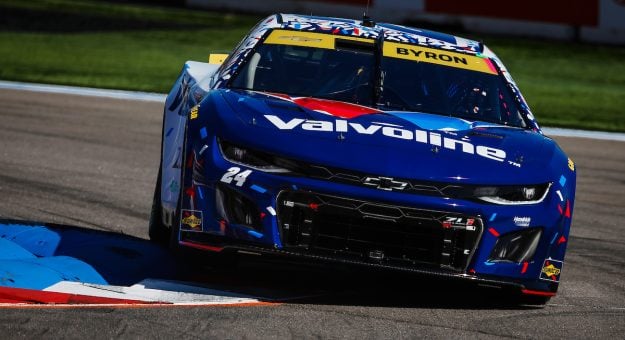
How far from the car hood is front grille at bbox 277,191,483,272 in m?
0.16

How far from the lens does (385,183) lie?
532cm

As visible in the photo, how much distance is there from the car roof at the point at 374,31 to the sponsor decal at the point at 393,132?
132cm

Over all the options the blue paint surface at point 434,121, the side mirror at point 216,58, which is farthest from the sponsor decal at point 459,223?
the side mirror at point 216,58

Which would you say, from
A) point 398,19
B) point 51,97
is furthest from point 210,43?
point 51,97

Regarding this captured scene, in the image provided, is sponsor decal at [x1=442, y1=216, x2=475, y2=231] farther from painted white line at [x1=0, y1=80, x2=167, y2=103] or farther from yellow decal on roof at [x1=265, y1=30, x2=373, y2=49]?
painted white line at [x1=0, y1=80, x2=167, y2=103]

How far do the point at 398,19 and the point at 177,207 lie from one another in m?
15.8

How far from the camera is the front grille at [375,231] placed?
5.30m

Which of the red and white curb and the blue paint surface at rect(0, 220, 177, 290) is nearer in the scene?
the red and white curb

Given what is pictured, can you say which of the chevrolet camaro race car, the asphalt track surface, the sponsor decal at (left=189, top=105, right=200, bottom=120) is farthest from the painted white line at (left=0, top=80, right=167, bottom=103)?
the sponsor decal at (left=189, top=105, right=200, bottom=120)

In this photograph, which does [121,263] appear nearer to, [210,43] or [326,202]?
[326,202]

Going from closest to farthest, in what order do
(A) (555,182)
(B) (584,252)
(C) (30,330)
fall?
1. (C) (30,330)
2. (A) (555,182)
3. (B) (584,252)

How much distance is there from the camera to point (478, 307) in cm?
579

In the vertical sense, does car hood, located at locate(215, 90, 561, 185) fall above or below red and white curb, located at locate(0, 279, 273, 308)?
above

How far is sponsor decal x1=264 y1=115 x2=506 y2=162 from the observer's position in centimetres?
558
